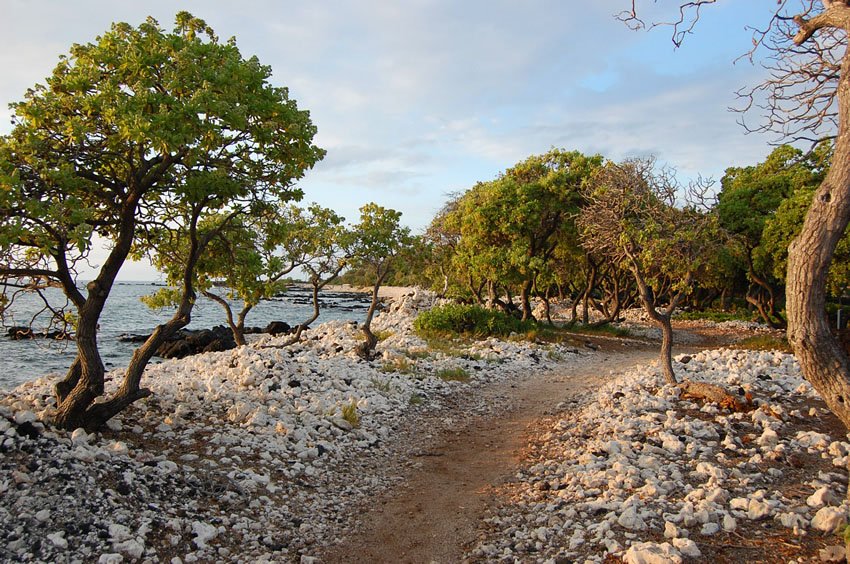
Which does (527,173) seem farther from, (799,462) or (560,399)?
(799,462)

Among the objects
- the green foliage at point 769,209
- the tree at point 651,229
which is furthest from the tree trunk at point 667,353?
the green foliage at point 769,209

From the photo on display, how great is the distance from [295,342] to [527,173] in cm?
1262

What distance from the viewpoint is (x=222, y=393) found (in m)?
9.60

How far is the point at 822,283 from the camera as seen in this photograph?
4.39 meters

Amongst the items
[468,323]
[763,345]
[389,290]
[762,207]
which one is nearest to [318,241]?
[468,323]

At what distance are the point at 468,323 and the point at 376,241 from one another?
6.97 meters

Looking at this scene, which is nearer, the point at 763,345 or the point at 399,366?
the point at 399,366

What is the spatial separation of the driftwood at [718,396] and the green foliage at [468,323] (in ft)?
38.6

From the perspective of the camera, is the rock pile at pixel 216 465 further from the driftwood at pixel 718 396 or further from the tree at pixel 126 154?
the driftwood at pixel 718 396

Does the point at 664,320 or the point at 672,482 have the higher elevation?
the point at 664,320

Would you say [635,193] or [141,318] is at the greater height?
[635,193]

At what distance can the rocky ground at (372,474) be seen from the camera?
195 inches

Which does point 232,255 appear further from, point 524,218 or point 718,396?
point 524,218

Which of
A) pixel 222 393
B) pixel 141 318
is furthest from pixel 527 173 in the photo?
pixel 141 318
